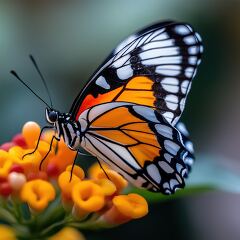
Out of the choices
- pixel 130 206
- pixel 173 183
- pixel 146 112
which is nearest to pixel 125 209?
pixel 130 206

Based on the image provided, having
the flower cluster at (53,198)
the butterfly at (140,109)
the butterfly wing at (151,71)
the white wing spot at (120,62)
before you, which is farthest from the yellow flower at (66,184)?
the white wing spot at (120,62)

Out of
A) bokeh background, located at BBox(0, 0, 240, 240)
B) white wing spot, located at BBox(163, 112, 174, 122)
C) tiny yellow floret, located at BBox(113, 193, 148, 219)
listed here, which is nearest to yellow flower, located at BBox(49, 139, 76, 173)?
tiny yellow floret, located at BBox(113, 193, 148, 219)

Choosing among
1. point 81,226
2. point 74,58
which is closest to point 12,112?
point 74,58

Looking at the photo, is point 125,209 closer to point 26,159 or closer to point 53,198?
point 53,198

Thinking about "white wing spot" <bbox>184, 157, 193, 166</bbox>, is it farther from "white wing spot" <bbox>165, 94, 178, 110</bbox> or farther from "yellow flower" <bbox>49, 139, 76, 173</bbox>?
"yellow flower" <bbox>49, 139, 76, 173</bbox>

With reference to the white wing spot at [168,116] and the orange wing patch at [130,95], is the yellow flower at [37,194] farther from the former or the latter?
the white wing spot at [168,116]

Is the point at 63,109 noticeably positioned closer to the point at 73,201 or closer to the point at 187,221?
the point at 187,221

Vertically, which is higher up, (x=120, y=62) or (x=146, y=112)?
(x=120, y=62)
